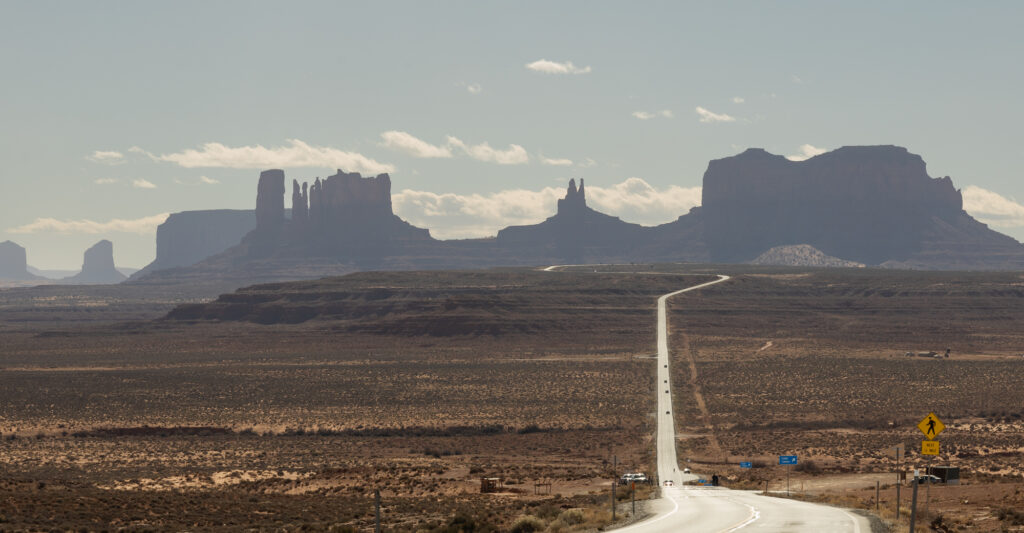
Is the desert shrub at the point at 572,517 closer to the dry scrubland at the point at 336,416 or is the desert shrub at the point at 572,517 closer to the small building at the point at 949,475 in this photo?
the dry scrubland at the point at 336,416

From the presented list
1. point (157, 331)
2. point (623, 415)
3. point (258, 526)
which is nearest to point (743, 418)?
point (623, 415)

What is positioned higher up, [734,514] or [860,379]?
[734,514]

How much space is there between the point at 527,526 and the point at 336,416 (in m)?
44.9

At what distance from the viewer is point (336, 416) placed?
72250mm

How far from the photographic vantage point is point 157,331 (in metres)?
146

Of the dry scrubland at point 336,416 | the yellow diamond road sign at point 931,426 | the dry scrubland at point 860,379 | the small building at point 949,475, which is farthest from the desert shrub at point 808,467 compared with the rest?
the yellow diamond road sign at point 931,426

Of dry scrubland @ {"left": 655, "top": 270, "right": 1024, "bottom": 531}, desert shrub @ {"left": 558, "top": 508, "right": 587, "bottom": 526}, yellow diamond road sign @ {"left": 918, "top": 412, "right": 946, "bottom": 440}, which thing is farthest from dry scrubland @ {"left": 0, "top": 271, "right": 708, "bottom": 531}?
yellow diamond road sign @ {"left": 918, "top": 412, "right": 946, "bottom": 440}

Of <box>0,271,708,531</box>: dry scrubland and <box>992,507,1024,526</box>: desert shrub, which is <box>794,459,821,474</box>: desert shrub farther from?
<box>992,507,1024,526</box>: desert shrub

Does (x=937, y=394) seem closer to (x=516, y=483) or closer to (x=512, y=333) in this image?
(x=516, y=483)

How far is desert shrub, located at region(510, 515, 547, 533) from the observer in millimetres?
28938

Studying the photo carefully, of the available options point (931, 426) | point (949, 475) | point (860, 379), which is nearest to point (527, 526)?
point (931, 426)

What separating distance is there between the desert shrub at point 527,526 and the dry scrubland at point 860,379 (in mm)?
10781

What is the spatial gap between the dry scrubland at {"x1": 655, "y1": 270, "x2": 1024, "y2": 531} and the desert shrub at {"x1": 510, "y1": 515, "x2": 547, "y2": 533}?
10.8 meters

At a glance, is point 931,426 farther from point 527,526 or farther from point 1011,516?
point 527,526
